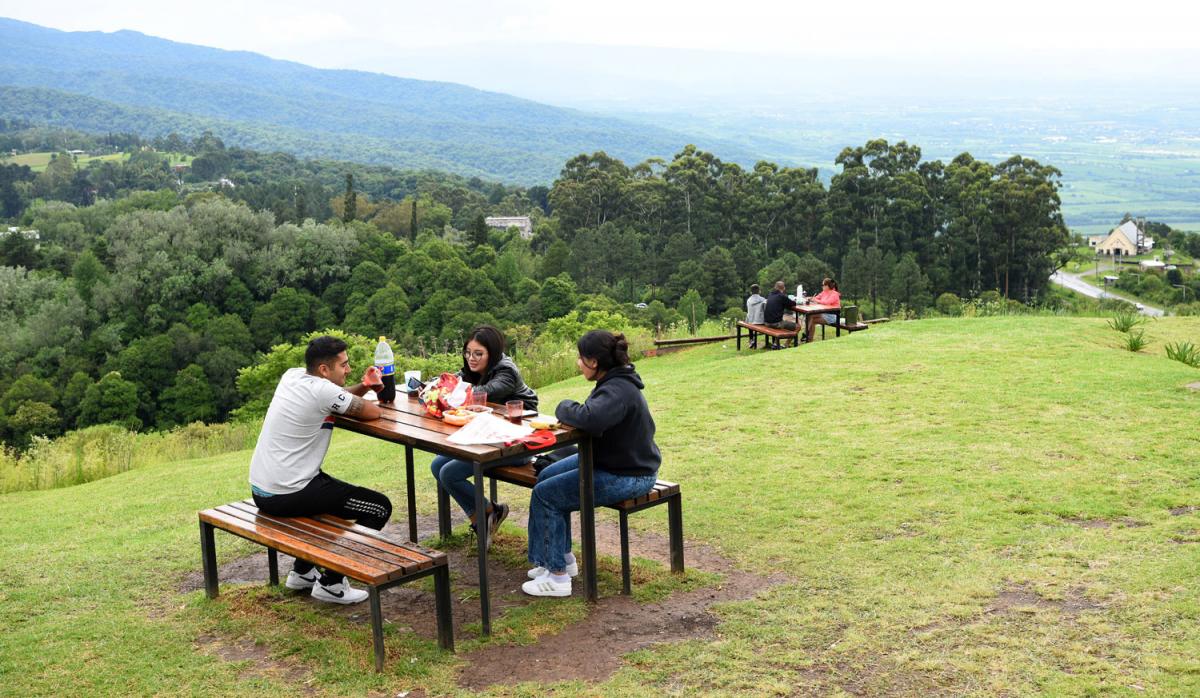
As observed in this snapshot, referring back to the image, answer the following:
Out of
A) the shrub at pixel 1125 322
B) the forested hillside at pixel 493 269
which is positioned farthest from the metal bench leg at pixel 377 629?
the forested hillside at pixel 493 269

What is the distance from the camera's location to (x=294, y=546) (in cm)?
487

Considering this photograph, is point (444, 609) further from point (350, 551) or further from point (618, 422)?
point (618, 422)

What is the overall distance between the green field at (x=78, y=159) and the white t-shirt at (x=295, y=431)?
499 ft

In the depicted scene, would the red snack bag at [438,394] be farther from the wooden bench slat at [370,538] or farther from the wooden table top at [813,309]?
the wooden table top at [813,309]

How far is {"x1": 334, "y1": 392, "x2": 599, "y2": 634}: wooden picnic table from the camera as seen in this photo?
191 inches

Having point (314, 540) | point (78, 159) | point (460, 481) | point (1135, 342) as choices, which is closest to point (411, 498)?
point (460, 481)

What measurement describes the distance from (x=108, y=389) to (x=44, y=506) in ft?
160

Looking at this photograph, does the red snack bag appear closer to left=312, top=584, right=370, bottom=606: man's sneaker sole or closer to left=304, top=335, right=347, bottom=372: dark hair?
left=304, top=335, right=347, bottom=372: dark hair

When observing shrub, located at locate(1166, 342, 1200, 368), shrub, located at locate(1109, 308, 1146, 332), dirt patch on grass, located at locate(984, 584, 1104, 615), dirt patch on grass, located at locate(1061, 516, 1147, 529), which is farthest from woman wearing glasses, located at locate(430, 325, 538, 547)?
shrub, located at locate(1109, 308, 1146, 332)

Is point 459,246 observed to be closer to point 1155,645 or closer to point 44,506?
point 44,506

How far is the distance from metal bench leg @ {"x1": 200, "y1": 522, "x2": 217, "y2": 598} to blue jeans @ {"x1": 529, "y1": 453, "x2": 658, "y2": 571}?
1728 millimetres

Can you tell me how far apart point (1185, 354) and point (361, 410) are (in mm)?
10449

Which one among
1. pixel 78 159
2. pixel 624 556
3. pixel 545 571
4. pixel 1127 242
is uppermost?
pixel 78 159

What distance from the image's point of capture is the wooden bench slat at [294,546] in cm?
448
